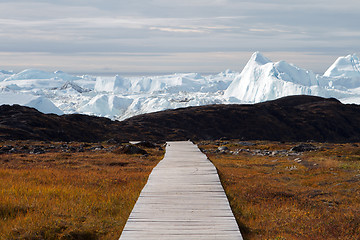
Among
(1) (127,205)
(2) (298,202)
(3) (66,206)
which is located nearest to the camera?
(3) (66,206)

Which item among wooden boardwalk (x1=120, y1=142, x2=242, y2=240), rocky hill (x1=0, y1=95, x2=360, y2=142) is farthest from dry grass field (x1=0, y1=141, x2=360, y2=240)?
rocky hill (x1=0, y1=95, x2=360, y2=142)

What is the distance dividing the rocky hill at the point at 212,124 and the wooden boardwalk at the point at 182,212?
71.5 m

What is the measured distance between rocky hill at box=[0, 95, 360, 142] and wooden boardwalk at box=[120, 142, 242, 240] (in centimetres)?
7151

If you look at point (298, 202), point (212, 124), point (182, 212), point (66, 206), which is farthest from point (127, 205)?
point (212, 124)

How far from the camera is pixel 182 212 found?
10.2 metres

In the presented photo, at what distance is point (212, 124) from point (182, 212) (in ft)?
430

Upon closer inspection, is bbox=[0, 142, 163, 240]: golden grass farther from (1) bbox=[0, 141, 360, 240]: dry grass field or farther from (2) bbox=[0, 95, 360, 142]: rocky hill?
(2) bbox=[0, 95, 360, 142]: rocky hill

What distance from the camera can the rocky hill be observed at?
309 ft

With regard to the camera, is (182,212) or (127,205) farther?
(127,205)

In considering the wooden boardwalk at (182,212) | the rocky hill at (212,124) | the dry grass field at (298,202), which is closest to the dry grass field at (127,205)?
the dry grass field at (298,202)

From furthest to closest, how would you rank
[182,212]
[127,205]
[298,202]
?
[298,202] → [127,205] → [182,212]

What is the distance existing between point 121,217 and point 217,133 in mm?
121675

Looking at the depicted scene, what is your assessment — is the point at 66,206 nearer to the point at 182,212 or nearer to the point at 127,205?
the point at 127,205

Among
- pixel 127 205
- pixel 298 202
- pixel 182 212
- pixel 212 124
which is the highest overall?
pixel 182 212
